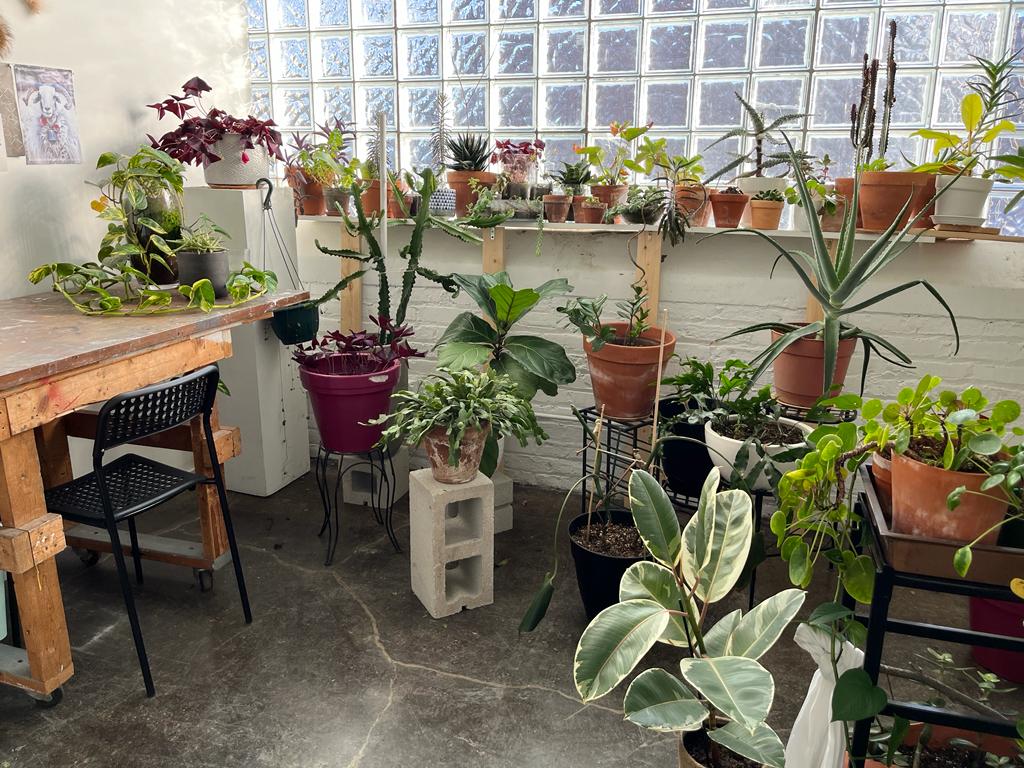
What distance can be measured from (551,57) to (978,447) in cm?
250

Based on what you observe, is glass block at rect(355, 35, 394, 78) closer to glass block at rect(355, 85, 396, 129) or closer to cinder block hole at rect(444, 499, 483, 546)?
glass block at rect(355, 85, 396, 129)

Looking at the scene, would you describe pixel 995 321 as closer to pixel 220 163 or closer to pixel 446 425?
pixel 446 425

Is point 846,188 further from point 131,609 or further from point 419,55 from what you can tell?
point 131,609

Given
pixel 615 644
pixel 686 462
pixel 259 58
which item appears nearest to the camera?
pixel 615 644

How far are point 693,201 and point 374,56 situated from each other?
161 cm

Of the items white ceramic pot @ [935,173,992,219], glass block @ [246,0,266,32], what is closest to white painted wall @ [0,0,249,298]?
glass block @ [246,0,266,32]

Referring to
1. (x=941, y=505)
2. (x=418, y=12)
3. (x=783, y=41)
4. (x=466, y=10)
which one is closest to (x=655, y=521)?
(x=941, y=505)

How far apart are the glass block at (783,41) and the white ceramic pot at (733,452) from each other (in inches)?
57.8

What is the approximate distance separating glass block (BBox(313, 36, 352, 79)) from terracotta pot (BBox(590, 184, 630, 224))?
1.30 m

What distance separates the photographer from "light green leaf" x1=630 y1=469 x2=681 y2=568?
4.91 ft

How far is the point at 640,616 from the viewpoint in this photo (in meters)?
1.33

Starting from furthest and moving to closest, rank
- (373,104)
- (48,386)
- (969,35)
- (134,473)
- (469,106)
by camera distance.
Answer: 1. (373,104)
2. (469,106)
3. (969,35)
4. (134,473)
5. (48,386)

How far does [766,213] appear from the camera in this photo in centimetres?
277

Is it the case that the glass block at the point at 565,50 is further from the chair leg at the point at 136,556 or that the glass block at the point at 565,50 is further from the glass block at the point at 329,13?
the chair leg at the point at 136,556
